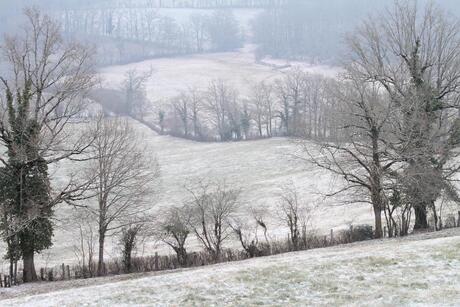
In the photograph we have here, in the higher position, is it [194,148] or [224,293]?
[194,148]

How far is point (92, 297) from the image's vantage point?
1561 centimetres

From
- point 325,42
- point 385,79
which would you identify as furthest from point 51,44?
point 325,42

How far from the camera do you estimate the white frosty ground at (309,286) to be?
47.3 ft

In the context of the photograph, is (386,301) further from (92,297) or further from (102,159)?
(102,159)

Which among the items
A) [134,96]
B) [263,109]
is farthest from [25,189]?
[134,96]

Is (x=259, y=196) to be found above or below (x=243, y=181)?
below

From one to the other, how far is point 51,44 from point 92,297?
53.0 ft

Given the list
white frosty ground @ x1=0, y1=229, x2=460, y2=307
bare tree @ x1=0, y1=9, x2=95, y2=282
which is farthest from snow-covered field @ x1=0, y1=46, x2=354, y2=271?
white frosty ground @ x1=0, y1=229, x2=460, y2=307

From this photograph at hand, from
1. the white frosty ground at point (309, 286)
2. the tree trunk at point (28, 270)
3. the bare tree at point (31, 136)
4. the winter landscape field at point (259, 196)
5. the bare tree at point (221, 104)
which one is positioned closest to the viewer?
the white frosty ground at point (309, 286)

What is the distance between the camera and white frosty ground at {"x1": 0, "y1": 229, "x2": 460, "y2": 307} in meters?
14.4

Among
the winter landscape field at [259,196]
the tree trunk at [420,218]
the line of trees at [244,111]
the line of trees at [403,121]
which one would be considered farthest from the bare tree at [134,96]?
the tree trunk at [420,218]

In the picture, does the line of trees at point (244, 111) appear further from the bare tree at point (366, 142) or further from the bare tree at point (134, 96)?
the bare tree at point (366, 142)

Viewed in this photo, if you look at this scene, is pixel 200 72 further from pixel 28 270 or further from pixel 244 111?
pixel 28 270

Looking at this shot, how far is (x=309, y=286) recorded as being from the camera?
51.6ft
